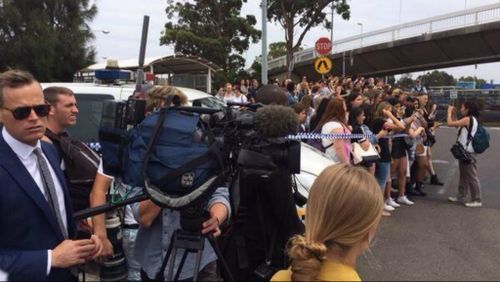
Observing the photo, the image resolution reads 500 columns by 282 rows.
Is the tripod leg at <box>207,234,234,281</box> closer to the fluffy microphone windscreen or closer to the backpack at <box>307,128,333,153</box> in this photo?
the fluffy microphone windscreen

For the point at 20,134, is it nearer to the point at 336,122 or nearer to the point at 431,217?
the point at 336,122

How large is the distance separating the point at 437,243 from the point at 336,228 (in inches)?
193

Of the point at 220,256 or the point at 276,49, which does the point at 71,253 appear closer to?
the point at 220,256

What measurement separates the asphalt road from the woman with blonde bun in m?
3.49

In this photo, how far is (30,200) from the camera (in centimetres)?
198

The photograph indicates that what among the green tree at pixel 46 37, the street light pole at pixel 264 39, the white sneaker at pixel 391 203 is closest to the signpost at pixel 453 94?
the street light pole at pixel 264 39

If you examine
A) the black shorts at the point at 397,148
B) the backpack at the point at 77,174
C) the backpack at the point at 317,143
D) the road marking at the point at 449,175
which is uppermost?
the backpack at the point at 77,174

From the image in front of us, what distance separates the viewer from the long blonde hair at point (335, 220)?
1689mm

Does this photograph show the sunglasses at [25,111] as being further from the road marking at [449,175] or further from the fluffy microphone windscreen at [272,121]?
the road marking at [449,175]

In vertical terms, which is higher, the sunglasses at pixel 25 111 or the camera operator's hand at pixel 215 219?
the sunglasses at pixel 25 111

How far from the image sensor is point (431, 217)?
738cm

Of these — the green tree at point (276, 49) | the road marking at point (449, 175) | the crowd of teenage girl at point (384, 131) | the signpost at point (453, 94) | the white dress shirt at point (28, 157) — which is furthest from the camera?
the green tree at point (276, 49)

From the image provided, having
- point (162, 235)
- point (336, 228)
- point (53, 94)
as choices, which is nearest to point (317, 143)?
point (53, 94)

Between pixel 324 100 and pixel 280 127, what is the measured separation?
3.83m
